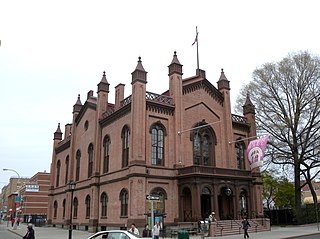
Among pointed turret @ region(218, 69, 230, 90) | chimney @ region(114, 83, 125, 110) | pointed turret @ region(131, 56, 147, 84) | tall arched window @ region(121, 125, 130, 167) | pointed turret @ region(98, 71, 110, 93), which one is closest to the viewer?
pointed turret @ region(131, 56, 147, 84)

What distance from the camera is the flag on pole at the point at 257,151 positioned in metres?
26.7

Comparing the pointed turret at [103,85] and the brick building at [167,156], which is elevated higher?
the pointed turret at [103,85]

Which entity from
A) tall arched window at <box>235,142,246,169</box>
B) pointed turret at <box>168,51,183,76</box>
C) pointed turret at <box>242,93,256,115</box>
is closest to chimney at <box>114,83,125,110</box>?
pointed turret at <box>168,51,183,76</box>

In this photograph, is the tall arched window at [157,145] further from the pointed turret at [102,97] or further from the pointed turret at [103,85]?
the pointed turret at [103,85]

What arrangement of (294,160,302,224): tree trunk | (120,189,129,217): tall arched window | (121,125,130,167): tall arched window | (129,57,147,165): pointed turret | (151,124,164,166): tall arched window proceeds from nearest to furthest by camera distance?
(129,57,147,165): pointed turret
(120,189,129,217): tall arched window
(151,124,164,166): tall arched window
(121,125,130,167): tall arched window
(294,160,302,224): tree trunk

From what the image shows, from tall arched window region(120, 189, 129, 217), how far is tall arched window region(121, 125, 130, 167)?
2511mm

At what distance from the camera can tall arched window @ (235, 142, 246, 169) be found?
1506 inches

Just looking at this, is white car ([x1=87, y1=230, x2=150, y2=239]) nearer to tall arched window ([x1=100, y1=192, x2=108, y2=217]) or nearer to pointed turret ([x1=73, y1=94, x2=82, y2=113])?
tall arched window ([x1=100, y1=192, x2=108, y2=217])

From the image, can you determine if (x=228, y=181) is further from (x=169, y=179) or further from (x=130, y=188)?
(x=130, y=188)

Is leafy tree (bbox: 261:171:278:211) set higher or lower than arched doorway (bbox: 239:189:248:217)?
higher

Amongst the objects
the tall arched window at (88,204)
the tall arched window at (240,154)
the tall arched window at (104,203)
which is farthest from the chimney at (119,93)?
the tall arched window at (240,154)

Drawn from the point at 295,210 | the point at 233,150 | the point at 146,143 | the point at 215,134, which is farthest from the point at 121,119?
the point at 295,210

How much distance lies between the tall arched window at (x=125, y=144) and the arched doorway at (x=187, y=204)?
5.93 metres

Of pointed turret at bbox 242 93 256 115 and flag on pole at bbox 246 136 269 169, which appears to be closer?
flag on pole at bbox 246 136 269 169
